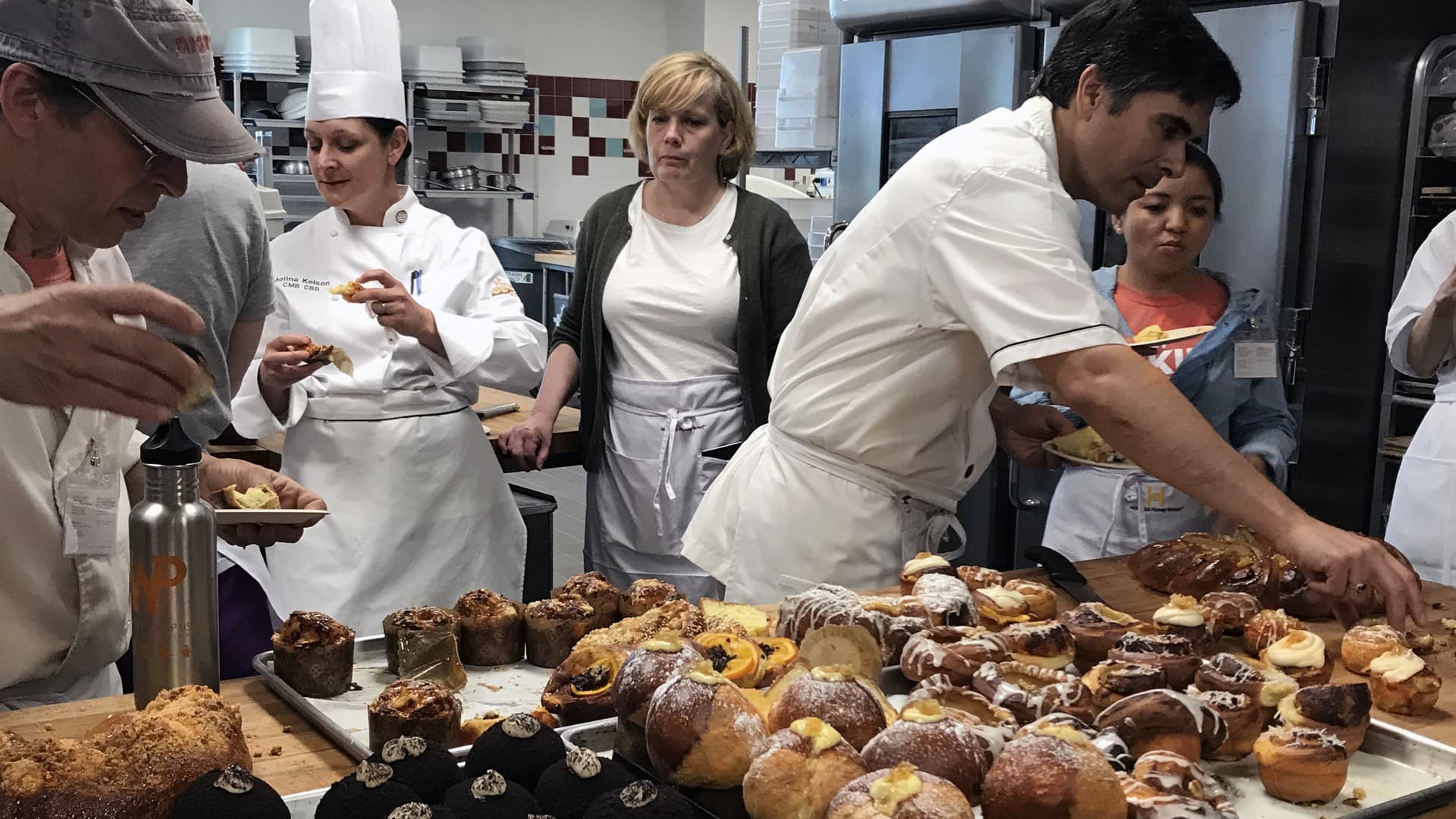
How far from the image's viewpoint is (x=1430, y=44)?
3230mm

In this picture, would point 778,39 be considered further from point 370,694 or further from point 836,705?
point 836,705

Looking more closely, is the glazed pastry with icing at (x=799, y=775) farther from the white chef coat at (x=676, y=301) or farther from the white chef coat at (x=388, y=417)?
the white chef coat at (x=676, y=301)

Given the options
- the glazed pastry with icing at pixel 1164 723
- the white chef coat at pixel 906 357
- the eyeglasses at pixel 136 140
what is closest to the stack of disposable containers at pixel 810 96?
the white chef coat at pixel 906 357

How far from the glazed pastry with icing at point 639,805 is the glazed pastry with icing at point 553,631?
54 centimetres

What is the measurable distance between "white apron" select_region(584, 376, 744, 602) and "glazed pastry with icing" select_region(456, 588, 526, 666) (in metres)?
1.55

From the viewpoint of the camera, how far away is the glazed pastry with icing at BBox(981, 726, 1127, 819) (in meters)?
1.12

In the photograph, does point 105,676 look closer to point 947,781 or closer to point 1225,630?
point 947,781

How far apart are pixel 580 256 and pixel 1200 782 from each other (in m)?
2.45

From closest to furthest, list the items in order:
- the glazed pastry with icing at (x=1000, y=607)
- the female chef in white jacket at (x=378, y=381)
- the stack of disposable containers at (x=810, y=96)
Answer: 1. the glazed pastry with icing at (x=1000, y=607)
2. the female chef in white jacket at (x=378, y=381)
3. the stack of disposable containers at (x=810, y=96)

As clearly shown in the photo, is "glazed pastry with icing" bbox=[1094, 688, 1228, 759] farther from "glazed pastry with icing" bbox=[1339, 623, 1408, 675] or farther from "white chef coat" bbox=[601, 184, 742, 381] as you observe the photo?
"white chef coat" bbox=[601, 184, 742, 381]

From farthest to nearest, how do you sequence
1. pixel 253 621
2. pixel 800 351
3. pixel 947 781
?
pixel 253 621, pixel 800 351, pixel 947 781

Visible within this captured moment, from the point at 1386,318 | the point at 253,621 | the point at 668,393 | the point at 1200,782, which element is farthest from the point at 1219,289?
the point at 253,621

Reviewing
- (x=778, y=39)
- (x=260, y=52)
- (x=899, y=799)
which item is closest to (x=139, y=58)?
(x=899, y=799)

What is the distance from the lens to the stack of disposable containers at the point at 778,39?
184 inches
